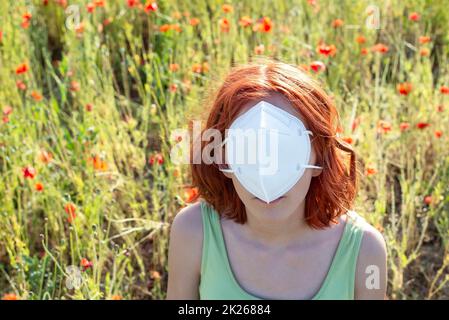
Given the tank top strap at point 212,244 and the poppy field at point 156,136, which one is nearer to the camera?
the tank top strap at point 212,244

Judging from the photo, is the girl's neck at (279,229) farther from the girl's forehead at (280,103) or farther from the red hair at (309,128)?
the girl's forehead at (280,103)

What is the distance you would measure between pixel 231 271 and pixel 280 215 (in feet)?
0.69

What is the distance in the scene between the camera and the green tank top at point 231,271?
5.16 feet

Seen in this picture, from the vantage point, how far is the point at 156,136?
270 cm

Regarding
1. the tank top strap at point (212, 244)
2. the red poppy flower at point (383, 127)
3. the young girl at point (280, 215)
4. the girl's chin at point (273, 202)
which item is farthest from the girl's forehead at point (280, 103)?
the red poppy flower at point (383, 127)

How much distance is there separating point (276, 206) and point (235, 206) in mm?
189

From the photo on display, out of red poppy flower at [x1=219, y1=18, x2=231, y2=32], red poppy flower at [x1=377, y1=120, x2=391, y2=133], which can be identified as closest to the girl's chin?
red poppy flower at [x1=377, y1=120, x2=391, y2=133]

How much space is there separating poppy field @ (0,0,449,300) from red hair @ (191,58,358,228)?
143mm

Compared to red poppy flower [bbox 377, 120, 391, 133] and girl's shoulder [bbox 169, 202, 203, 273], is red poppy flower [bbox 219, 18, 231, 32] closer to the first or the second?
red poppy flower [bbox 377, 120, 391, 133]

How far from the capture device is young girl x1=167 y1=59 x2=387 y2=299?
1.44 meters

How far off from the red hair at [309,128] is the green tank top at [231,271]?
0.05 metres

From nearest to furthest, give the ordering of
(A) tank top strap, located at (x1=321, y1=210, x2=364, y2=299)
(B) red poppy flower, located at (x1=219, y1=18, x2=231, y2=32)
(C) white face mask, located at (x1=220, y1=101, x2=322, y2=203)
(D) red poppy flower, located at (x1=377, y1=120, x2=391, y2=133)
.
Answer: (C) white face mask, located at (x1=220, y1=101, x2=322, y2=203) → (A) tank top strap, located at (x1=321, y1=210, x2=364, y2=299) → (D) red poppy flower, located at (x1=377, y1=120, x2=391, y2=133) → (B) red poppy flower, located at (x1=219, y1=18, x2=231, y2=32)

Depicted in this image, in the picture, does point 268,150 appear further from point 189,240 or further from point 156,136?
point 156,136

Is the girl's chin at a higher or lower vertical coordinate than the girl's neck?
higher
